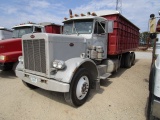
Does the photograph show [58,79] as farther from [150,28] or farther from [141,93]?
[141,93]

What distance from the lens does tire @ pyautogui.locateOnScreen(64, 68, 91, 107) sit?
3.23 meters

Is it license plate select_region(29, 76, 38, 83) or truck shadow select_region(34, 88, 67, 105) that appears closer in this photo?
license plate select_region(29, 76, 38, 83)

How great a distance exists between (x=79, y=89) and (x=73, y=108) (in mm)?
512

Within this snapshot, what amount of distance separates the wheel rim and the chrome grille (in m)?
0.97

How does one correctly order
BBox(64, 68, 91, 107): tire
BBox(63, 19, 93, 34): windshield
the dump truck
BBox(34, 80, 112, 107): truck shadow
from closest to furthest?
BBox(64, 68, 91, 107): tire → BBox(34, 80, 112, 107): truck shadow → BBox(63, 19, 93, 34): windshield → the dump truck

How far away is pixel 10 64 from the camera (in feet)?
18.9

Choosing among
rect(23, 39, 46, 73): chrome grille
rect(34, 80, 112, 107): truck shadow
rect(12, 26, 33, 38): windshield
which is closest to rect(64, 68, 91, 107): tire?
rect(34, 80, 112, 107): truck shadow

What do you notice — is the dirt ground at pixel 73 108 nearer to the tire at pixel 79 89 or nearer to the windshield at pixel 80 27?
the tire at pixel 79 89

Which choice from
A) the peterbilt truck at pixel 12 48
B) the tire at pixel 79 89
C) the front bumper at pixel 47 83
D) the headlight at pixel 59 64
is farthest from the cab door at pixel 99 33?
the peterbilt truck at pixel 12 48

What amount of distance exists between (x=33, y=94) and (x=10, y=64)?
236 cm

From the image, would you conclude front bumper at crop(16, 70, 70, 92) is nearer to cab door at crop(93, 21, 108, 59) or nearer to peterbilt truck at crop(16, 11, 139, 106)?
peterbilt truck at crop(16, 11, 139, 106)

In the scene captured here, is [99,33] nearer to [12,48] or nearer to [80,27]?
[80,27]

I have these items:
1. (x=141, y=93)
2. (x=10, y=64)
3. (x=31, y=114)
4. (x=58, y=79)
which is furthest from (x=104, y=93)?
(x=10, y=64)

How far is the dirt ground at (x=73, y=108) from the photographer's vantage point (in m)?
3.09
